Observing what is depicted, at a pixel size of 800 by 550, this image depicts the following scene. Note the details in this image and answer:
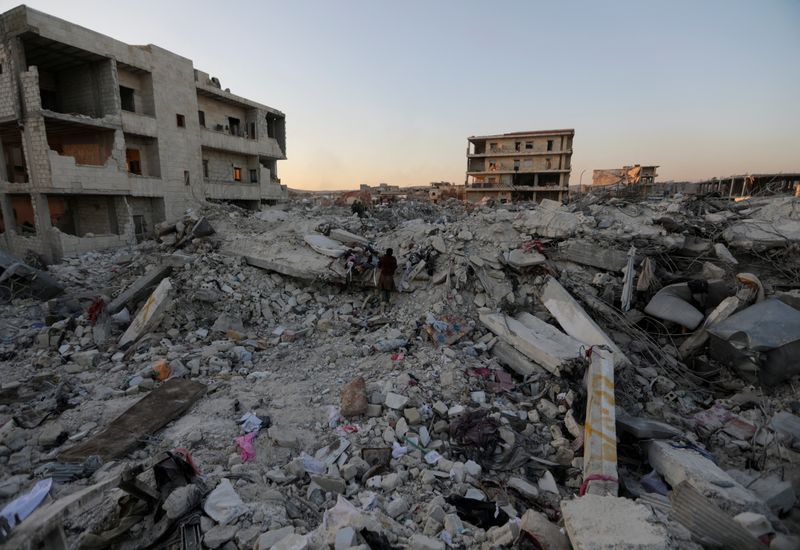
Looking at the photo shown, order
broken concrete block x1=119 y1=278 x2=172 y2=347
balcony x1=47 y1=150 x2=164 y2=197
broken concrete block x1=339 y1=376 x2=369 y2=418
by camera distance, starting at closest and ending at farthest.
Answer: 1. broken concrete block x1=339 y1=376 x2=369 y2=418
2. broken concrete block x1=119 y1=278 x2=172 y2=347
3. balcony x1=47 y1=150 x2=164 y2=197

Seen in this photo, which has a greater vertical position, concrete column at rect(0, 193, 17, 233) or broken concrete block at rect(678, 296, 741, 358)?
concrete column at rect(0, 193, 17, 233)

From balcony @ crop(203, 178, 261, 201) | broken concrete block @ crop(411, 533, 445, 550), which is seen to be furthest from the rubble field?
balcony @ crop(203, 178, 261, 201)

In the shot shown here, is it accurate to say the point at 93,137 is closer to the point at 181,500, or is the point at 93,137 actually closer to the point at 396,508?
the point at 181,500

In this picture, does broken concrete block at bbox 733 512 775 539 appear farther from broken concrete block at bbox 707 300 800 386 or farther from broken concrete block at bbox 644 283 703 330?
broken concrete block at bbox 644 283 703 330

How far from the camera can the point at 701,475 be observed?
131 inches

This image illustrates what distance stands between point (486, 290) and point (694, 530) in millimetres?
4682

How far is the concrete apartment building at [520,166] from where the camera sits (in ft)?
114

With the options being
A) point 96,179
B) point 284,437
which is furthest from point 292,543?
point 96,179

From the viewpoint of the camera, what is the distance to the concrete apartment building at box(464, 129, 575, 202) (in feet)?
114

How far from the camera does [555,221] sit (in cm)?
777

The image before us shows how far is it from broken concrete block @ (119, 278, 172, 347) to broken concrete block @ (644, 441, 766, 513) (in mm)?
8553

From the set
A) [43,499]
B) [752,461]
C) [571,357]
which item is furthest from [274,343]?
[752,461]

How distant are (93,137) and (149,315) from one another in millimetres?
13379

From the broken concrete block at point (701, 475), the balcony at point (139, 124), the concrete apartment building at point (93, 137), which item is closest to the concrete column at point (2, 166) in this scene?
the concrete apartment building at point (93, 137)
